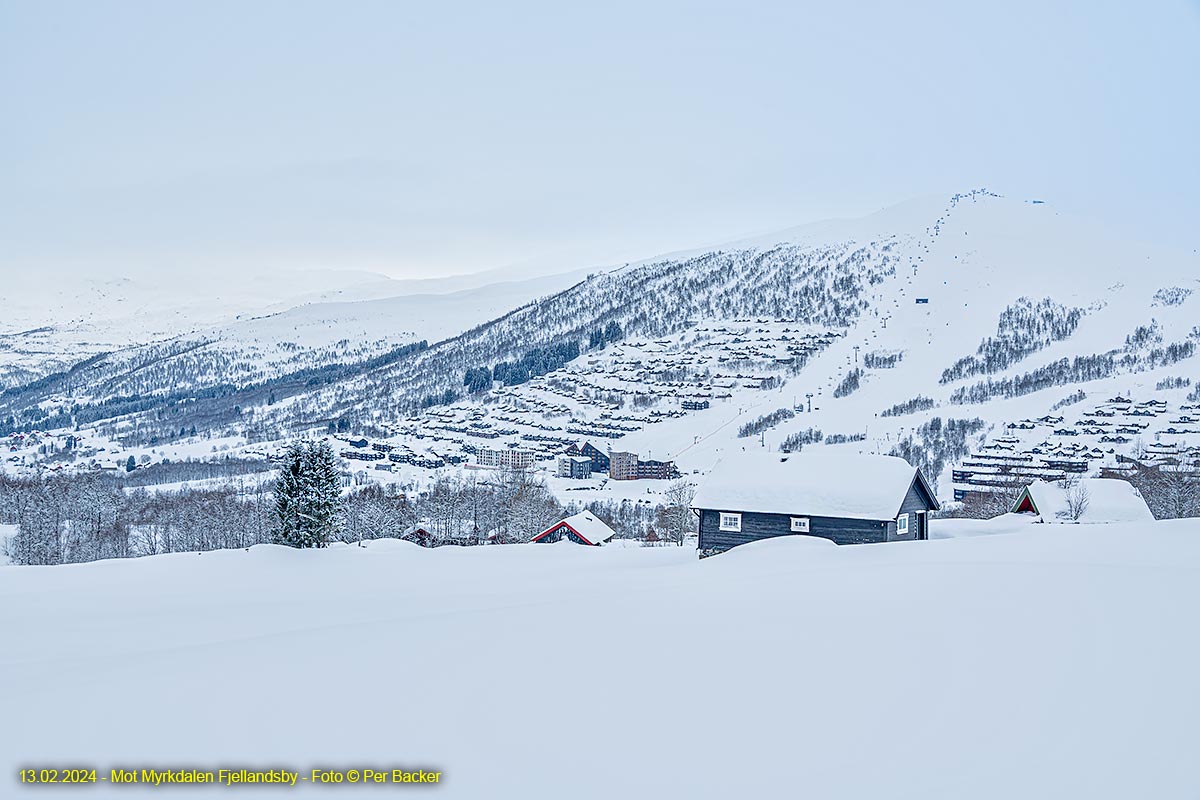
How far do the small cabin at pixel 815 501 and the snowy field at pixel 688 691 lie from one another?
41.7 feet

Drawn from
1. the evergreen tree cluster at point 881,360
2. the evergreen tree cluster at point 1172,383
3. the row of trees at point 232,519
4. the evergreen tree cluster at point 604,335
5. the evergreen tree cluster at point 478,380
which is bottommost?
the row of trees at point 232,519

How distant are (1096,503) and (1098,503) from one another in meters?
0.08

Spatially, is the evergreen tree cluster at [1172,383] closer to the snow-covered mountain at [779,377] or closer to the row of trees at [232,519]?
the snow-covered mountain at [779,377]

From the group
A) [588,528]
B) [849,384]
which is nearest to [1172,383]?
[849,384]

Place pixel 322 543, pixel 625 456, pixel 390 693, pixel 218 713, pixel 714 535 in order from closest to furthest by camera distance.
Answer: pixel 218 713 → pixel 390 693 → pixel 714 535 → pixel 322 543 → pixel 625 456

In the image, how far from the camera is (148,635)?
9.17 m

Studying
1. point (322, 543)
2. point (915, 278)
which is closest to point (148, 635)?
point (322, 543)

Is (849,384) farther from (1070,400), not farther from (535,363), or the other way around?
(535,363)

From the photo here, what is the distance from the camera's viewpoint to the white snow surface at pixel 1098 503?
31.1 meters

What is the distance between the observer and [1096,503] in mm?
31500

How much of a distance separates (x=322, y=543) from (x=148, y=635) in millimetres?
21025

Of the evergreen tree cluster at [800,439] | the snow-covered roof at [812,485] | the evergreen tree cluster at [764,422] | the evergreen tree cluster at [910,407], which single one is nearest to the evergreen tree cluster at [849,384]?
the evergreen tree cluster at [910,407]

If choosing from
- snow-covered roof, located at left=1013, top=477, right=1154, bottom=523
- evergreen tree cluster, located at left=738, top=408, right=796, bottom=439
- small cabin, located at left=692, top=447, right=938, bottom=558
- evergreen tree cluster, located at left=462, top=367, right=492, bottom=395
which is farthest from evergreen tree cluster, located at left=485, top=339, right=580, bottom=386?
small cabin, located at left=692, top=447, right=938, bottom=558

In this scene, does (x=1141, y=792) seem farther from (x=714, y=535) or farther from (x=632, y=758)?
(x=714, y=535)
